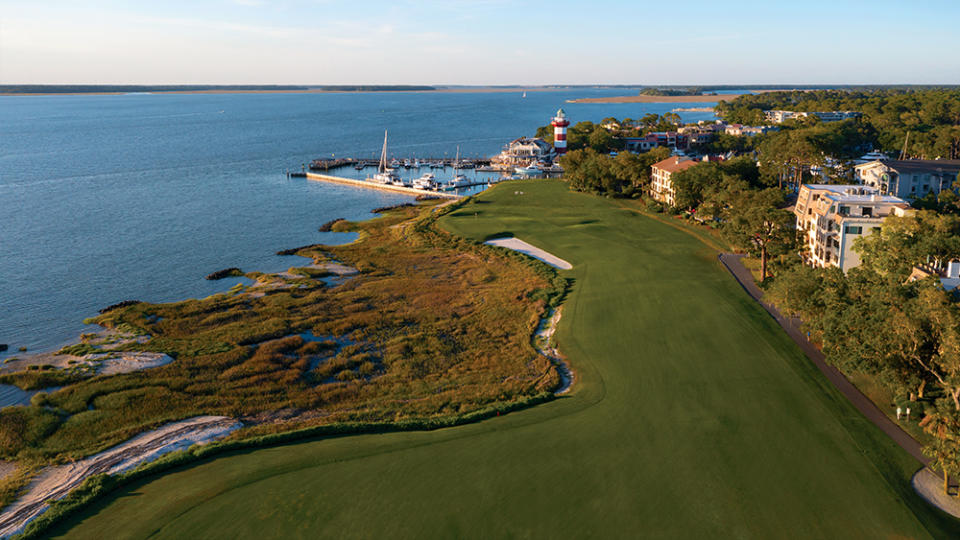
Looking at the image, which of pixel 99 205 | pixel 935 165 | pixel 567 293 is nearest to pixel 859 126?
pixel 935 165

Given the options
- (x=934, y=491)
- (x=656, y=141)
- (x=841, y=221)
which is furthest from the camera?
(x=656, y=141)

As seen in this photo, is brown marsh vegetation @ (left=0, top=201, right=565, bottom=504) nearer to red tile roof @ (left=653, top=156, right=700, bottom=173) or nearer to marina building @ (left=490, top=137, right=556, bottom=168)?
red tile roof @ (left=653, top=156, right=700, bottom=173)

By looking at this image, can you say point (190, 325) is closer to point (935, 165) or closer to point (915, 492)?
point (915, 492)

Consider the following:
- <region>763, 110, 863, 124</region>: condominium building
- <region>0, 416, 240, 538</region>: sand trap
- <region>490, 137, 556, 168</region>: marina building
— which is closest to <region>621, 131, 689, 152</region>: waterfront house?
<region>490, 137, 556, 168</region>: marina building

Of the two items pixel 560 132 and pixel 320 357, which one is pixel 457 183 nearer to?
pixel 560 132

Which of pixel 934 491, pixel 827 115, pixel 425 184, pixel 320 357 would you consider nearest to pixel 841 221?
pixel 934 491

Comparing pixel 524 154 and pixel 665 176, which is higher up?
pixel 524 154

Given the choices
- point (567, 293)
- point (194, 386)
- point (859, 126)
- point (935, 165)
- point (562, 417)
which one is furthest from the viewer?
point (859, 126)

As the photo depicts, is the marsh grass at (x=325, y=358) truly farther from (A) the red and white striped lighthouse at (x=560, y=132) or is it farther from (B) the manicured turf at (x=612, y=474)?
(A) the red and white striped lighthouse at (x=560, y=132)
